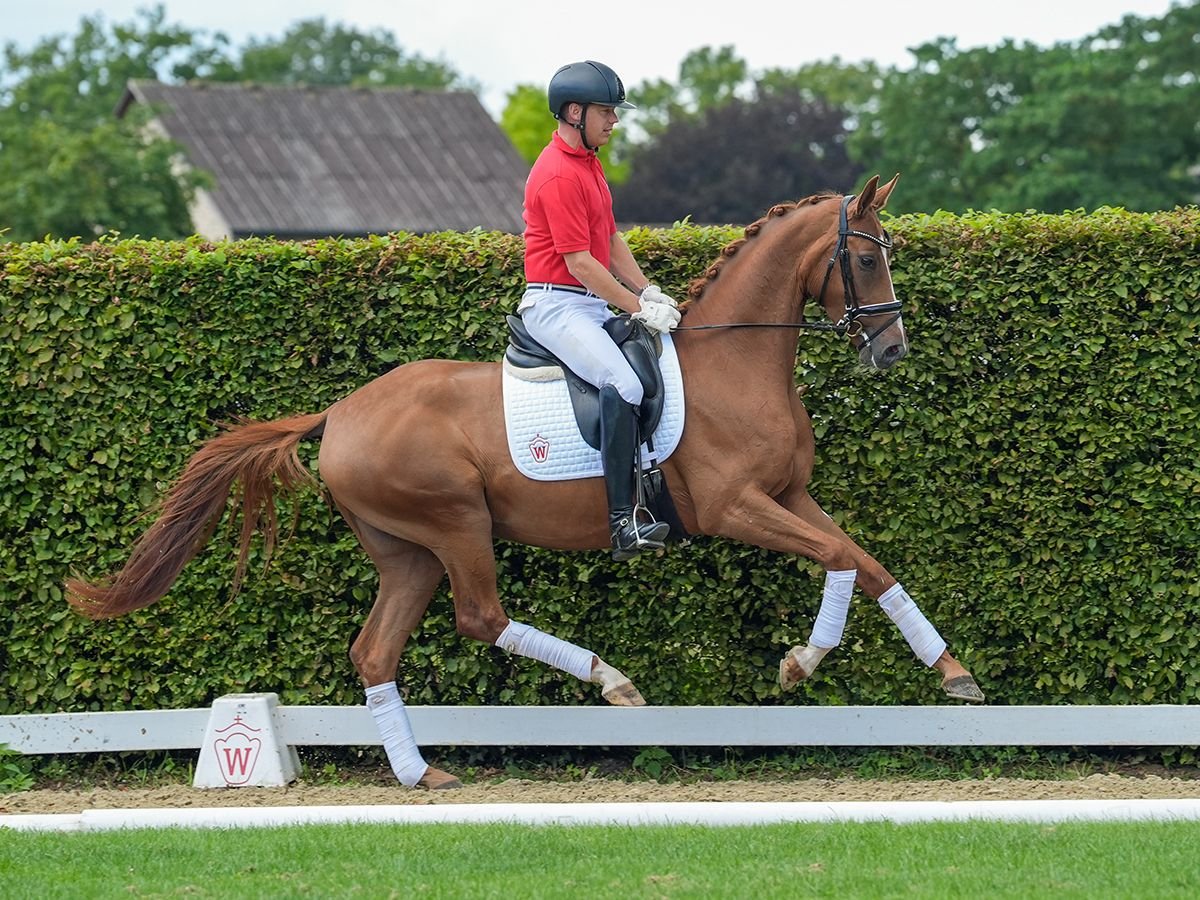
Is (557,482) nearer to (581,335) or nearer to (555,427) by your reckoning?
(555,427)

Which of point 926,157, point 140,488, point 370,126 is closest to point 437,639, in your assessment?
point 140,488

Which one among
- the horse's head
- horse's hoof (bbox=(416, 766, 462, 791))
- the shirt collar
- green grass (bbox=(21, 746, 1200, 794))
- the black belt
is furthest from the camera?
green grass (bbox=(21, 746, 1200, 794))

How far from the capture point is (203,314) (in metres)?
8.23

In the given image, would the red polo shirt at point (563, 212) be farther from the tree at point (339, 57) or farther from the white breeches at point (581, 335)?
the tree at point (339, 57)

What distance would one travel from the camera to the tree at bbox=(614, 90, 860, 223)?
2313 inches

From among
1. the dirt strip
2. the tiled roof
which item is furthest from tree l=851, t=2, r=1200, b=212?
the dirt strip

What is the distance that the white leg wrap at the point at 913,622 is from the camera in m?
7.03

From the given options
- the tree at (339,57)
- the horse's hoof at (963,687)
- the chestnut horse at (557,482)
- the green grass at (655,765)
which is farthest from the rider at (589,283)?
the tree at (339,57)

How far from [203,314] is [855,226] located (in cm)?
354

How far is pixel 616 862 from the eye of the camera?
5.63m

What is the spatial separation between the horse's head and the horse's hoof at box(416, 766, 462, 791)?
289 centimetres

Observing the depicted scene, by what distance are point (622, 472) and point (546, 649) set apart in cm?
96

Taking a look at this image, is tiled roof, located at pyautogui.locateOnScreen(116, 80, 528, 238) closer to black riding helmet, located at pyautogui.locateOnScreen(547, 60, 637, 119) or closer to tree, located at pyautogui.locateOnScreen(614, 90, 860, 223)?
tree, located at pyautogui.locateOnScreen(614, 90, 860, 223)

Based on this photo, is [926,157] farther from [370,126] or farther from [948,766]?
[948,766]
